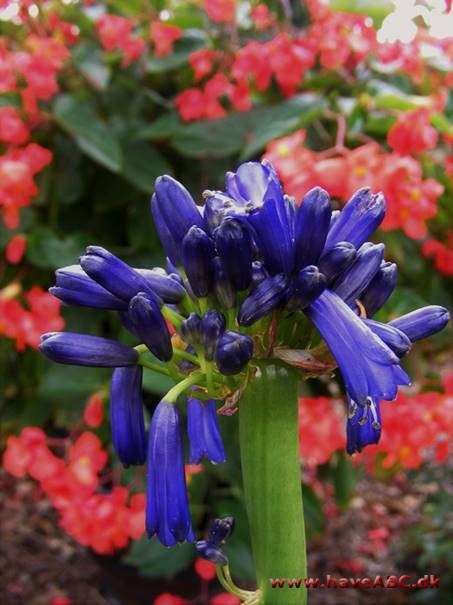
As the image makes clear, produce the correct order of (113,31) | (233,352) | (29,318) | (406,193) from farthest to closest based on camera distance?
(113,31), (29,318), (406,193), (233,352)

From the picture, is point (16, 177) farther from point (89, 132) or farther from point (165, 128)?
point (165, 128)

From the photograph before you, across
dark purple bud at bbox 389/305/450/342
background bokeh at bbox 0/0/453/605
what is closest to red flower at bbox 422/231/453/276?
background bokeh at bbox 0/0/453/605

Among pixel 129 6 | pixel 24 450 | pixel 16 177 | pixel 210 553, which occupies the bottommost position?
pixel 24 450

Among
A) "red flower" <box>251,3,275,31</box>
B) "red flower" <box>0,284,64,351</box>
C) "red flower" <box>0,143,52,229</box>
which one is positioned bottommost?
"red flower" <box>0,284,64,351</box>

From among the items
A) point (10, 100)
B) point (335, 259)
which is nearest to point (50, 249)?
point (10, 100)

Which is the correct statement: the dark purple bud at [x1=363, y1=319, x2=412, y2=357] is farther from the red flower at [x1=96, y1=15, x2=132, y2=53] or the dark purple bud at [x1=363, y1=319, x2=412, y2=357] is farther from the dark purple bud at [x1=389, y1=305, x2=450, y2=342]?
the red flower at [x1=96, y1=15, x2=132, y2=53]

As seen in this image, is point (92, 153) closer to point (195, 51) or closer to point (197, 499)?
point (195, 51)

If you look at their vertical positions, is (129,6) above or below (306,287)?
above
